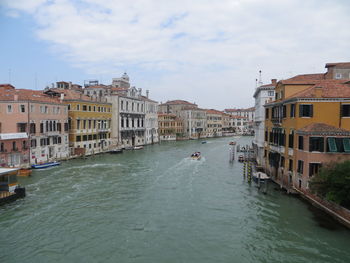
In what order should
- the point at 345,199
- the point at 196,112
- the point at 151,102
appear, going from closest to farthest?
the point at 345,199 < the point at 151,102 < the point at 196,112

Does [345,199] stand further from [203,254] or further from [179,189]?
[179,189]

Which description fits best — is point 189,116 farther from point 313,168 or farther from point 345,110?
point 313,168

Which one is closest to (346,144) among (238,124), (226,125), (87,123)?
(87,123)

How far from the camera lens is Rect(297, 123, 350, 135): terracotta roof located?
15180 mm

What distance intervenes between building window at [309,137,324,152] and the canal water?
2980 mm

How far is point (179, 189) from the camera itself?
19.1 m

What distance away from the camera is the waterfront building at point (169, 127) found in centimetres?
6738

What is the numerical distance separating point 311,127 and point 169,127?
180ft

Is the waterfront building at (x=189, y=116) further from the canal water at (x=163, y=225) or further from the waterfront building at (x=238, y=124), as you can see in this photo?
the canal water at (x=163, y=225)

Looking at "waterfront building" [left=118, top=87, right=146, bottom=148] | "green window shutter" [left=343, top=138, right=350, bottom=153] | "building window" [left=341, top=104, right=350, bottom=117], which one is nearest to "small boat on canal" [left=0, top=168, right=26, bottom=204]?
"green window shutter" [left=343, top=138, right=350, bottom=153]

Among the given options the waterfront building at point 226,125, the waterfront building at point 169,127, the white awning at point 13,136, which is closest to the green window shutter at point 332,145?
the white awning at point 13,136

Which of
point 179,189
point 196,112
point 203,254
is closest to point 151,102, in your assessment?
point 196,112

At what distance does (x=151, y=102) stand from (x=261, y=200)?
147ft

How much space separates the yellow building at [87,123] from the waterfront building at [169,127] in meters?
24.2
